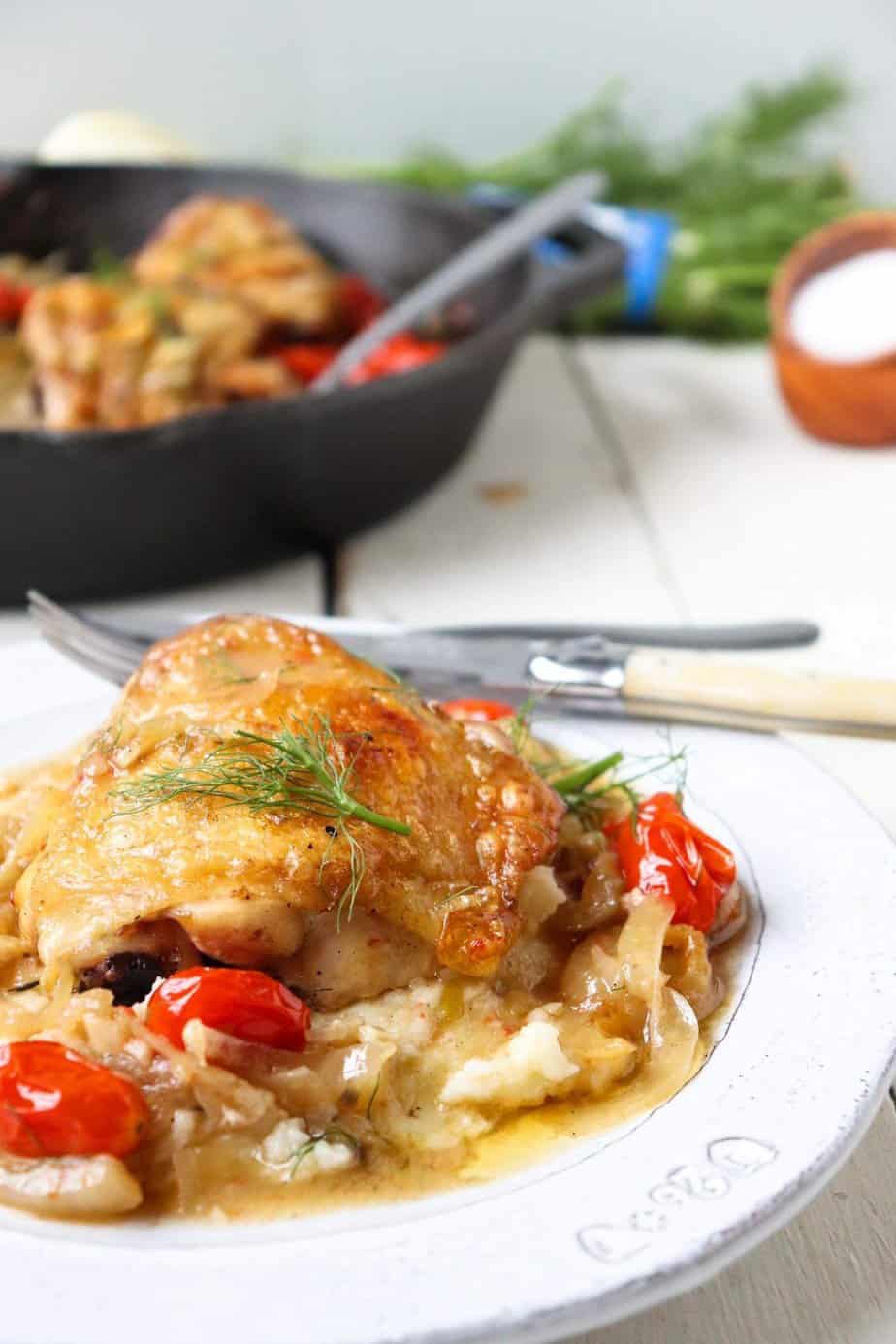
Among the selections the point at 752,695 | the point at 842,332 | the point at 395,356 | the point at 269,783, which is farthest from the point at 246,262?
the point at 269,783

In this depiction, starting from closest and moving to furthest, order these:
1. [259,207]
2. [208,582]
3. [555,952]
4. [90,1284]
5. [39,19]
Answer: [90,1284] < [555,952] < [208,582] < [259,207] < [39,19]

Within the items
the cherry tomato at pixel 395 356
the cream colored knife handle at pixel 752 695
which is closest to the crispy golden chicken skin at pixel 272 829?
the cream colored knife handle at pixel 752 695

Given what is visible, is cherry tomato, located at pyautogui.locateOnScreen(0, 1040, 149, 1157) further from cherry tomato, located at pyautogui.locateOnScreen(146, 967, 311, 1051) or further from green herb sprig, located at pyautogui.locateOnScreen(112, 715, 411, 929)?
green herb sprig, located at pyautogui.locateOnScreen(112, 715, 411, 929)

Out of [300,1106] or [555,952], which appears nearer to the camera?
[300,1106]

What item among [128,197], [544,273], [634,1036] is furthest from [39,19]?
[634,1036]

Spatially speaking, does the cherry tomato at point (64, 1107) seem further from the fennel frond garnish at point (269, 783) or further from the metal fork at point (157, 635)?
the metal fork at point (157, 635)

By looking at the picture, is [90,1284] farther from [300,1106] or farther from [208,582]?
[208,582]

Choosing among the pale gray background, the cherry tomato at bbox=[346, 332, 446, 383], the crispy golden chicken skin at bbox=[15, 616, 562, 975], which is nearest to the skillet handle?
the cherry tomato at bbox=[346, 332, 446, 383]
